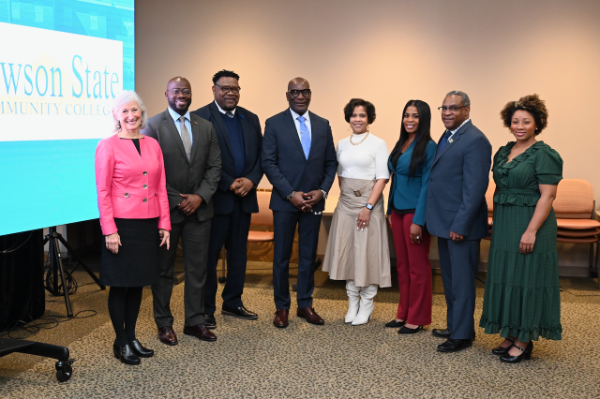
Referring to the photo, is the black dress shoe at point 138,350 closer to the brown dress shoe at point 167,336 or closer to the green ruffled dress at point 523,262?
the brown dress shoe at point 167,336

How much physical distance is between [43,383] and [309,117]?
2.26m

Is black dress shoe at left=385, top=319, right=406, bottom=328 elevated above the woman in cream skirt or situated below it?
below

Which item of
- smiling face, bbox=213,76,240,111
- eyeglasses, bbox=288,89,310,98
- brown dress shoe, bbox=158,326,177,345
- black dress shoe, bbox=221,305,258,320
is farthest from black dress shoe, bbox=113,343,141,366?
eyeglasses, bbox=288,89,310,98

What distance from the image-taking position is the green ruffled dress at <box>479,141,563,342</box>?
2955 millimetres

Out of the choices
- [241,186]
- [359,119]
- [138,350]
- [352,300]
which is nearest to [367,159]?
[359,119]

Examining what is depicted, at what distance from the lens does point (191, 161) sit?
3.34 meters

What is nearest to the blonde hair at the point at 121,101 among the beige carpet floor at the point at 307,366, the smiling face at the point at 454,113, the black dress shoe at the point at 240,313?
the beige carpet floor at the point at 307,366

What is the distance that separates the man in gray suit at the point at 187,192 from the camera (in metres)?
3.29

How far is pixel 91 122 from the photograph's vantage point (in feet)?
11.3

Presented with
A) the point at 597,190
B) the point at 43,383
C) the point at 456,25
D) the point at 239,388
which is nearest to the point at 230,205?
the point at 239,388

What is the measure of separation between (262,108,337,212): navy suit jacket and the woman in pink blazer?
33.0 inches

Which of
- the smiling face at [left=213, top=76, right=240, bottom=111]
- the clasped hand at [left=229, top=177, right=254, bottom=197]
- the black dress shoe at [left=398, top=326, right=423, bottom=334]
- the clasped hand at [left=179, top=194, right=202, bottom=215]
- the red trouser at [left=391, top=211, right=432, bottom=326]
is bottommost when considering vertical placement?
the black dress shoe at [left=398, top=326, right=423, bottom=334]

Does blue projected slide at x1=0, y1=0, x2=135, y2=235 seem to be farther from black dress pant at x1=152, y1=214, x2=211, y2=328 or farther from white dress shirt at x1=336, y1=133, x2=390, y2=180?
white dress shirt at x1=336, y1=133, x2=390, y2=180

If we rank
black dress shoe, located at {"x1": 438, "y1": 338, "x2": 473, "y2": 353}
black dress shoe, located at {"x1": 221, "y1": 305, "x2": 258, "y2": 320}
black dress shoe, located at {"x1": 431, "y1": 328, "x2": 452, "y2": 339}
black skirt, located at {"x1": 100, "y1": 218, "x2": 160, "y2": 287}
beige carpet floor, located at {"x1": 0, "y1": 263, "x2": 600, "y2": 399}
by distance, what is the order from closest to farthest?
beige carpet floor, located at {"x1": 0, "y1": 263, "x2": 600, "y2": 399} → black skirt, located at {"x1": 100, "y1": 218, "x2": 160, "y2": 287} → black dress shoe, located at {"x1": 438, "y1": 338, "x2": 473, "y2": 353} → black dress shoe, located at {"x1": 431, "y1": 328, "x2": 452, "y2": 339} → black dress shoe, located at {"x1": 221, "y1": 305, "x2": 258, "y2": 320}
